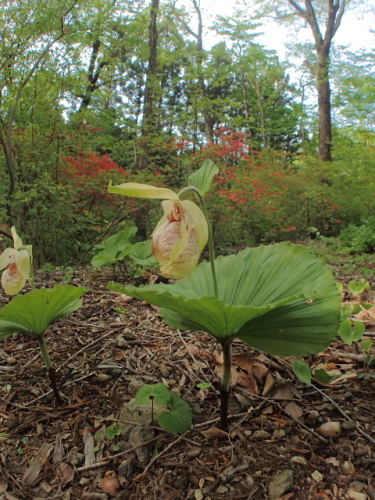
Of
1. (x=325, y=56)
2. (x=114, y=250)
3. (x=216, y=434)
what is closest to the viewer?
(x=216, y=434)

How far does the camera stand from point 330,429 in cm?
109

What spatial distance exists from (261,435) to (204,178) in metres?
0.87

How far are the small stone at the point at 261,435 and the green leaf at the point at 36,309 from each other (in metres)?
0.76

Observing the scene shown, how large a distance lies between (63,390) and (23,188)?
348 centimetres

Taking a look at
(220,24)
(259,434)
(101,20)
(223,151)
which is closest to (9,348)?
(259,434)

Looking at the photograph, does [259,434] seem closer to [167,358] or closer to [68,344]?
[167,358]

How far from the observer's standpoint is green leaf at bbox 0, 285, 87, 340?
42.1 inches

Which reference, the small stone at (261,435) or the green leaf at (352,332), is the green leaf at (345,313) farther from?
the small stone at (261,435)

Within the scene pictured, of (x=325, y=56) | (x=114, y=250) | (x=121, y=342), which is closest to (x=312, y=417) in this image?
(x=121, y=342)

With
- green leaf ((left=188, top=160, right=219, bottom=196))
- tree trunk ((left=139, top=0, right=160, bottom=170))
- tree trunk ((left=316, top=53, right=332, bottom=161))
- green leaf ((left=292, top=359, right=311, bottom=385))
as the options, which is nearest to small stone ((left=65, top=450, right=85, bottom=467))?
green leaf ((left=292, top=359, right=311, bottom=385))

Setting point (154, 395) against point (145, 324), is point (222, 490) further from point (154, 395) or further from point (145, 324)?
point (145, 324)

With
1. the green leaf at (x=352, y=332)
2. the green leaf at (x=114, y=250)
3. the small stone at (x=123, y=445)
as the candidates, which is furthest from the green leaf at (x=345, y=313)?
the green leaf at (x=114, y=250)

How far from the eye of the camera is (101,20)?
401cm

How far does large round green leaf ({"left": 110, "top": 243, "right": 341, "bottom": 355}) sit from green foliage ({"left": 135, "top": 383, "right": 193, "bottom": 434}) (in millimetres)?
222
